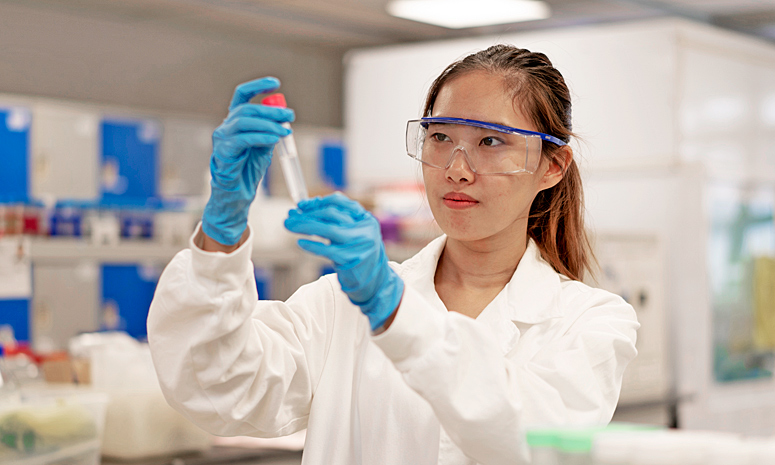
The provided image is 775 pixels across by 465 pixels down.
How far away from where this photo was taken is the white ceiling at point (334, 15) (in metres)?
6.54

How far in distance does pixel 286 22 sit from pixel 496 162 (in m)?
6.02

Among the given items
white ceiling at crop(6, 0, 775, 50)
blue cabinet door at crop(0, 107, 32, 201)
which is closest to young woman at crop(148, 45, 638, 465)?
blue cabinet door at crop(0, 107, 32, 201)

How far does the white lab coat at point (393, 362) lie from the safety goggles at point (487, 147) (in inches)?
8.1

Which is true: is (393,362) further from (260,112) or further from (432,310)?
(260,112)

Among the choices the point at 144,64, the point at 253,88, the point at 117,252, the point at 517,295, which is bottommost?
the point at 117,252

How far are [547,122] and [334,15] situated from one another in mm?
5718

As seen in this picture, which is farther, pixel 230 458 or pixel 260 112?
pixel 230 458

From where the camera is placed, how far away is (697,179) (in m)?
4.25

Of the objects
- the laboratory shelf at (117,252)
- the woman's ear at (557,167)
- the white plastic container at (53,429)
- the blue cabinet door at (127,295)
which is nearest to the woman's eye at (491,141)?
the woman's ear at (557,167)

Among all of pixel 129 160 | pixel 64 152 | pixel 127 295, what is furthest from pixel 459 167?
pixel 129 160

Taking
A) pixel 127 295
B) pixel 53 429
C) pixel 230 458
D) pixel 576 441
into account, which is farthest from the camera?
pixel 127 295

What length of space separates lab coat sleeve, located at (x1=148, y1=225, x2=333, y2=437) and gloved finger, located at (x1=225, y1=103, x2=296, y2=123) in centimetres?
19

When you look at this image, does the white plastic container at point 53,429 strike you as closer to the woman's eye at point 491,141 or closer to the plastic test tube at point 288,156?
the plastic test tube at point 288,156

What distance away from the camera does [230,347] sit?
1.32 m
